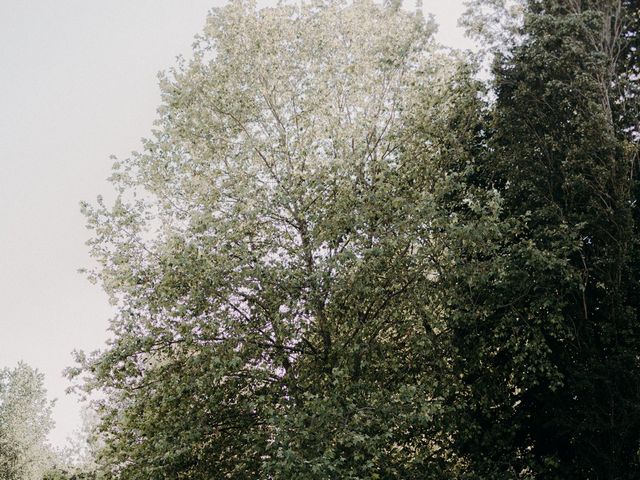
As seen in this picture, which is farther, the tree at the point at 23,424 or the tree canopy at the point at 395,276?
the tree at the point at 23,424

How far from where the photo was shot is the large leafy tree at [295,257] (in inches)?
470

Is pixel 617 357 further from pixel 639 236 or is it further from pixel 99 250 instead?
pixel 99 250

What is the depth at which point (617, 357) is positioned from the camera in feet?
39.9

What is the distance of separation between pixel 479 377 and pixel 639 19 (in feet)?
38.8

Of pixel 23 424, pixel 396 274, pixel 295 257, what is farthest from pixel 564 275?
pixel 23 424

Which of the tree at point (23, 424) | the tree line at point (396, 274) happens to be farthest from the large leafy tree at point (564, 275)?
the tree at point (23, 424)

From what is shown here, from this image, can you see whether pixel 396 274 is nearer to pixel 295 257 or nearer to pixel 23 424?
pixel 295 257

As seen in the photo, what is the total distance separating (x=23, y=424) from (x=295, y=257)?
129 feet

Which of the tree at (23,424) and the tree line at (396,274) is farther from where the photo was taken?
the tree at (23,424)

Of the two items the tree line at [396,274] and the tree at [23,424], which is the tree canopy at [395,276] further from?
the tree at [23,424]

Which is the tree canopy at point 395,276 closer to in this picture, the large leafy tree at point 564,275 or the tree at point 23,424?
the large leafy tree at point 564,275

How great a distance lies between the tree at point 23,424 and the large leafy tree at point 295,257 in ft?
100

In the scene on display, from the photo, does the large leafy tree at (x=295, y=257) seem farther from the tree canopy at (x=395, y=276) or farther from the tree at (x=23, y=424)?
the tree at (x=23, y=424)

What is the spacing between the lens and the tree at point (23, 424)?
38.2 meters
